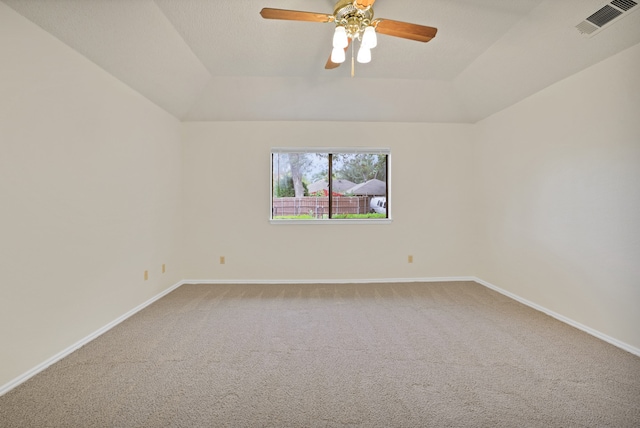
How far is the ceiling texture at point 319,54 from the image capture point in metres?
2.00

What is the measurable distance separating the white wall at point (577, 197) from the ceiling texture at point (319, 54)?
0.24 meters

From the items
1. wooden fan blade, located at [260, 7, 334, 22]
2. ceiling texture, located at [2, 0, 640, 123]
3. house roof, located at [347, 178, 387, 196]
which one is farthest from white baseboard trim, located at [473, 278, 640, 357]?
wooden fan blade, located at [260, 7, 334, 22]

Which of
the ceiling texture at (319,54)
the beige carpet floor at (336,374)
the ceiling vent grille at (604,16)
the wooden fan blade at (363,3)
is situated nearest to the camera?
the beige carpet floor at (336,374)

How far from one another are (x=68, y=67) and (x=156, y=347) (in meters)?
2.17

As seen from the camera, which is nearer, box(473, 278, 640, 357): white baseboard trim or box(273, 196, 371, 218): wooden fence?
box(473, 278, 640, 357): white baseboard trim

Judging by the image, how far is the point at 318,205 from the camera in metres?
3.88

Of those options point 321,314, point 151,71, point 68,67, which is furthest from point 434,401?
point 151,71

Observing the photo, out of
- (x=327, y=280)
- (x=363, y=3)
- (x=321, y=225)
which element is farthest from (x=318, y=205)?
(x=363, y=3)

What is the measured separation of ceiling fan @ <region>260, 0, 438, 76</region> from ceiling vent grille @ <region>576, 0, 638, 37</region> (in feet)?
3.99

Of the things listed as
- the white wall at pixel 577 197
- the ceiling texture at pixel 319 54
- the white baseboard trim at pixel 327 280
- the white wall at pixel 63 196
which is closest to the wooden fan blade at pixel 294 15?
the ceiling texture at pixel 319 54

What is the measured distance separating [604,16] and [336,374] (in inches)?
120

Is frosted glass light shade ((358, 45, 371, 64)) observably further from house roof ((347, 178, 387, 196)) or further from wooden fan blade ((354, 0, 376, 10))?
house roof ((347, 178, 387, 196))

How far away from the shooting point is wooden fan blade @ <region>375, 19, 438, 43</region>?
1.71m

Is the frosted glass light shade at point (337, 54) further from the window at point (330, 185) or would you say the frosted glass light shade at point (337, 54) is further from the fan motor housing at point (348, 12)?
the window at point (330, 185)
